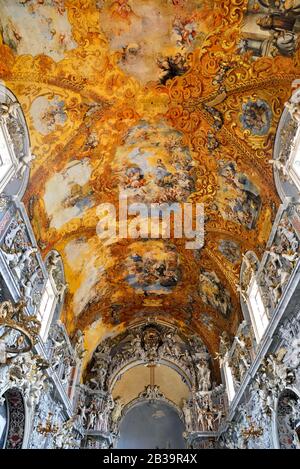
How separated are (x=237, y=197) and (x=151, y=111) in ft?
13.0

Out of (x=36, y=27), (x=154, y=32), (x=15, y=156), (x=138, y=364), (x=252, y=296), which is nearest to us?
(x=36, y=27)

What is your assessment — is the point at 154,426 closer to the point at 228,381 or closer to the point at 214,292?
the point at 228,381

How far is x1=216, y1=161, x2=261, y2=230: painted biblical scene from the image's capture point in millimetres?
11492

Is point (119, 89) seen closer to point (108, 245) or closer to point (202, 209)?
point (202, 209)

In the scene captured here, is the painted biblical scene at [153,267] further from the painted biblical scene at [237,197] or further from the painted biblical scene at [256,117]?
the painted biblical scene at [256,117]

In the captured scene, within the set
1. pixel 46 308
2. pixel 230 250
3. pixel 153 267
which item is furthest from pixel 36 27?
pixel 153 267

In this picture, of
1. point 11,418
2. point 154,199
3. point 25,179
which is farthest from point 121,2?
point 11,418

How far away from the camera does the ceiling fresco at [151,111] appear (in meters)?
8.80

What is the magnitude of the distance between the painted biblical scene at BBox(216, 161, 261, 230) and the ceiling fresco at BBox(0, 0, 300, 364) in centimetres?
4

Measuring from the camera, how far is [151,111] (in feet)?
35.8

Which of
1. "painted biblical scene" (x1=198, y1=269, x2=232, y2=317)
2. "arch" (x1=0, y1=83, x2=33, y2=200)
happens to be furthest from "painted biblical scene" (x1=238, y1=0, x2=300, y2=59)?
"painted biblical scene" (x1=198, y1=269, x2=232, y2=317)

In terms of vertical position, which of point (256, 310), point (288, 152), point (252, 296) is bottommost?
point (256, 310)

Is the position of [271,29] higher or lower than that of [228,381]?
higher

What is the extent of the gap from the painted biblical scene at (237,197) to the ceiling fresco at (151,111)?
0.04 metres
